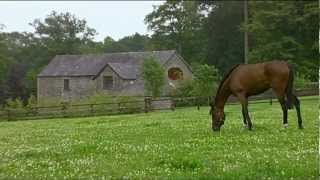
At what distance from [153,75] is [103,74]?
1765 cm

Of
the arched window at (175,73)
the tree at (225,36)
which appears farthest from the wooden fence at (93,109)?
the tree at (225,36)

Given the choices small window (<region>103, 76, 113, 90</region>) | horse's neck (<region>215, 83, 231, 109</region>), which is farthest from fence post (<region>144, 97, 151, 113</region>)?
small window (<region>103, 76, 113, 90</region>)

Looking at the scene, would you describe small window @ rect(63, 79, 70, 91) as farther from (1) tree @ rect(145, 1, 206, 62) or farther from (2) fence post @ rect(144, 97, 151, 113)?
(2) fence post @ rect(144, 97, 151, 113)

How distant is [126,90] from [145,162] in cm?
5845

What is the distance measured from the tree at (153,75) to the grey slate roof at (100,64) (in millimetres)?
12642

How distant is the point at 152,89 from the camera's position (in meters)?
58.6

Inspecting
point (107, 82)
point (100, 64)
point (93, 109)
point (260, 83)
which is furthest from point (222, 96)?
point (100, 64)

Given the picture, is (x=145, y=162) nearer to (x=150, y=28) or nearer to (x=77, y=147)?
(x=77, y=147)

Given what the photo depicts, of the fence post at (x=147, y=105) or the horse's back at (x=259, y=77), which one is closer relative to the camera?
the horse's back at (x=259, y=77)

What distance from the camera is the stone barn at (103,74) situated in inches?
2795

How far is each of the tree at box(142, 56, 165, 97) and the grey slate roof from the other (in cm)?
1264

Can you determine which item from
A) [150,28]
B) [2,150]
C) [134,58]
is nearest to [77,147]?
[2,150]

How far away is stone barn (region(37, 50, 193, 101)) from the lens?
71000mm

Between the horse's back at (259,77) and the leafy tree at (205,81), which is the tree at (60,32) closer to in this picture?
the leafy tree at (205,81)
